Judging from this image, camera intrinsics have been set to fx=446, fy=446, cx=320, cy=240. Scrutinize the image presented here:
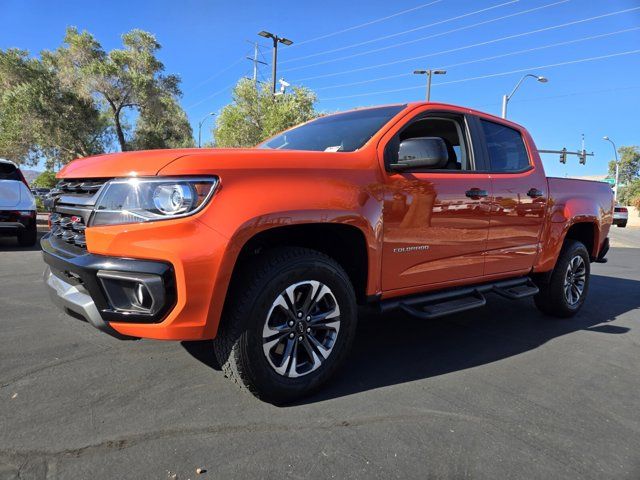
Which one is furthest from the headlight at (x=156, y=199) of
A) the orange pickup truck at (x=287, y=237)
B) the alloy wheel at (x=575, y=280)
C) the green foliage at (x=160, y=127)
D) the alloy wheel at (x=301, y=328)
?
the green foliage at (x=160, y=127)

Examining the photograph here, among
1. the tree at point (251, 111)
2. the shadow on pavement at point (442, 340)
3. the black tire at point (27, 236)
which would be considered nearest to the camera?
the shadow on pavement at point (442, 340)

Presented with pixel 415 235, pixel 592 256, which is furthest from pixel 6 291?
pixel 592 256

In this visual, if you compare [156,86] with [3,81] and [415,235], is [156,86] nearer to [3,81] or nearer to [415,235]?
[3,81]

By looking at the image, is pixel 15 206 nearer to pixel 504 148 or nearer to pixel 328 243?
pixel 328 243

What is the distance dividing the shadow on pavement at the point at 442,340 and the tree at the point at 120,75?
75.7ft

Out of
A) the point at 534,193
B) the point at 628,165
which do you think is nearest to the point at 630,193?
the point at 628,165

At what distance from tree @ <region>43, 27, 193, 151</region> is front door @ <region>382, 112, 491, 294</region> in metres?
23.1

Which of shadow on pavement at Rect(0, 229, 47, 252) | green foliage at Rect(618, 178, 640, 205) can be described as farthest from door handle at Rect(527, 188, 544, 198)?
green foliage at Rect(618, 178, 640, 205)

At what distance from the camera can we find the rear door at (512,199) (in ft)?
13.0

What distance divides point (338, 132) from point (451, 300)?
1.65 meters

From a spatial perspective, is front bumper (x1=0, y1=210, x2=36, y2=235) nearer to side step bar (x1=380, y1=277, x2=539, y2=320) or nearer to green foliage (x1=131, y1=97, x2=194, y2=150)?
side step bar (x1=380, y1=277, x2=539, y2=320)

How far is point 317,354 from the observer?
279cm

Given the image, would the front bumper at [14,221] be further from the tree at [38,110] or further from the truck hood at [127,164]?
the tree at [38,110]

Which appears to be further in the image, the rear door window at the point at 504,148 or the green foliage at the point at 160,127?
the green foliage at the point at 160,127
